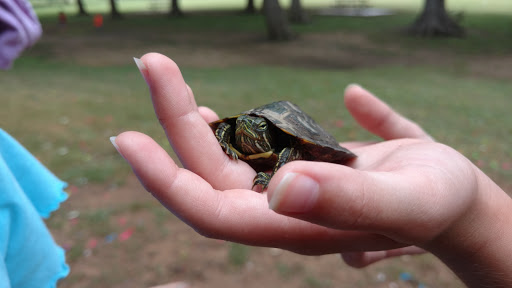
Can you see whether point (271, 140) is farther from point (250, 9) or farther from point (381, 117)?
point (250, 9)

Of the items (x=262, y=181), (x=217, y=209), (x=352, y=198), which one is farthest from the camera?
(x=262, y=181)

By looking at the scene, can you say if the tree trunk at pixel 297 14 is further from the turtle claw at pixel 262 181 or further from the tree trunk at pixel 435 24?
the turtle claw at pixel 262 181

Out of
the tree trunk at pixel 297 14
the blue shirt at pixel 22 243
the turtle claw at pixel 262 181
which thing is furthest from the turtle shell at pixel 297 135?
the tree trunk at pixel 297 14

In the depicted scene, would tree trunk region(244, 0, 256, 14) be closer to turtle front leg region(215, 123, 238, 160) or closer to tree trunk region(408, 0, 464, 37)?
tree trunk region(408, 0, 464, 37)

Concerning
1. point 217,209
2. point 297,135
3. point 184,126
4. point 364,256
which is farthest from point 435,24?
point 217,209

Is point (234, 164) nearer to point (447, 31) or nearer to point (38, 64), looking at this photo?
point (38, 64)

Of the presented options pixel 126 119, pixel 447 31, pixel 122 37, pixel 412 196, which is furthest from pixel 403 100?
pixel 122 37
